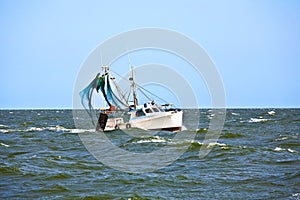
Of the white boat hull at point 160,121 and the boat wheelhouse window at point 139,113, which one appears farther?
the boat wheelhouse window at point 139,113

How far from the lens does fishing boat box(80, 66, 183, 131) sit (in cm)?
3672

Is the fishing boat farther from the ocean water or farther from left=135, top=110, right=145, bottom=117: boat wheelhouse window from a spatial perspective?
the ocean water

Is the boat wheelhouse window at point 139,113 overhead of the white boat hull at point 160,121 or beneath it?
overhead

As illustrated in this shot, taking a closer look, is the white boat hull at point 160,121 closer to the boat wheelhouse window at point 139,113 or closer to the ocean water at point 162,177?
the boat wheelhouse window at point 139,113

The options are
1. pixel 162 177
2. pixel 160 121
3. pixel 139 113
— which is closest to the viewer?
pixel 162 177

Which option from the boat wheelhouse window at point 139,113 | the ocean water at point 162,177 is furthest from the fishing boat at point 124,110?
the ocean water at point 162,177

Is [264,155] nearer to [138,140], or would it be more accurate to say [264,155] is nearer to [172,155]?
[172,155]

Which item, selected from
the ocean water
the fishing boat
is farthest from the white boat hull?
the ocean water

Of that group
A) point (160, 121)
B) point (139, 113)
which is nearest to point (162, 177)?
point (160, 121)

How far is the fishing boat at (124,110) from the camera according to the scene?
3672 cm

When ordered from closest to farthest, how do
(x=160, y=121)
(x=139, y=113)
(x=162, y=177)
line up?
(x=162, y=177) < (x=160, y=121) < (x=139, y=113)

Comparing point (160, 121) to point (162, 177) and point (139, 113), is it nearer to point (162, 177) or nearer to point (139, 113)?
point (139, 113)

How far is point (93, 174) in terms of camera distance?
632 inches

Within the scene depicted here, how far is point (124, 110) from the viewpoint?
41125 mm
